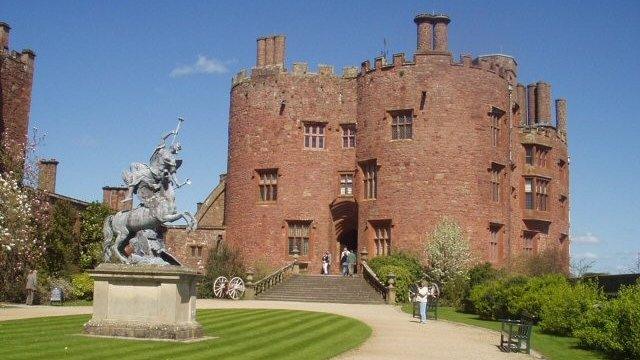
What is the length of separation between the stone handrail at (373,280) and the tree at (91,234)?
41.3ft

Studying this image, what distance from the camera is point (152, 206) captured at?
15.6 m

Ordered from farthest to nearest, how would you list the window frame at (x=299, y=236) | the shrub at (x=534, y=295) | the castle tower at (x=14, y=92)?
the window frame at (x=299, y=236)
the castle tower at (x=14, y=92)
the shrub at (x=534, y=295)

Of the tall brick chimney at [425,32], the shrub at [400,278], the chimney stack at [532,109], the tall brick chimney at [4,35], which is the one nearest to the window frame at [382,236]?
the shrub at [400,278]

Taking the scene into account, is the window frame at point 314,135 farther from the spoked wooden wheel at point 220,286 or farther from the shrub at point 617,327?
the shrub at point 617,327

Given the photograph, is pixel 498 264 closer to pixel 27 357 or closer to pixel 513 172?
pixel 513 172

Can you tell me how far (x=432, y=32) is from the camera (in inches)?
1553

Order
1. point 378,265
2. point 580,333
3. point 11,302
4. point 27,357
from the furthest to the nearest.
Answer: point 378,265
point 11,302
point 580,333
point 27,357

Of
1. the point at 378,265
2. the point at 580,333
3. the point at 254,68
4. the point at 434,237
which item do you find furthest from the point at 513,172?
the point at 580,333

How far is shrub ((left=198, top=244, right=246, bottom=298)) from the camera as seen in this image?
34.8m

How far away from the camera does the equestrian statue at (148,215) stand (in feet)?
51.1

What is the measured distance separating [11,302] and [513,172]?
27068 mm

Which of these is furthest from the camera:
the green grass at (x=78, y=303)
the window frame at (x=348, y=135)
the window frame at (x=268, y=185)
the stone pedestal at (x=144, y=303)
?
the window frame at (x=268, y=185)

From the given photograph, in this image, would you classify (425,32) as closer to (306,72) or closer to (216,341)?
(306,72)

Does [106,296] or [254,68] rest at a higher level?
[254,68]
